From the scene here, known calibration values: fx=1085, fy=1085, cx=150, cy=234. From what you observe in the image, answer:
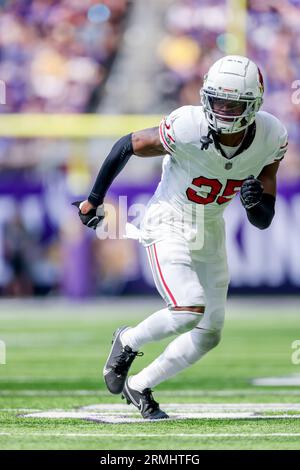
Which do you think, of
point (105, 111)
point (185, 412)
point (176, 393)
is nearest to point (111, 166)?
point (185, 412)

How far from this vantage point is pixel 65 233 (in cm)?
1266

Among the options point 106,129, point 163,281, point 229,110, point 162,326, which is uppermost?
point 229,110

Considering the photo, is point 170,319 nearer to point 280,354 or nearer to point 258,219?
point 258,219

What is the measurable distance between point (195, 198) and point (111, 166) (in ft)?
1.28

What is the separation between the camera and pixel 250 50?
489 inches

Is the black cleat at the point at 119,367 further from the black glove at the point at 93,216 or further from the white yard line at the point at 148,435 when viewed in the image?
the white yard line at the point at 148,435

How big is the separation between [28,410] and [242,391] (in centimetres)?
145

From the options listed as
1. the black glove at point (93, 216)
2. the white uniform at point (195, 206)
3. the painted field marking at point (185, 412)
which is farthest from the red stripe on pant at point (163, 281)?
the painted field marking at point (185, 412)

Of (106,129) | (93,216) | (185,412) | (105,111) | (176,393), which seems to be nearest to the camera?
(93,216)

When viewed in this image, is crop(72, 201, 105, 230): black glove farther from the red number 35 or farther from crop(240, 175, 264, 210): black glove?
crop(240, 175, 264, 210): black glove

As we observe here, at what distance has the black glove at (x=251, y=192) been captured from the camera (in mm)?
4430

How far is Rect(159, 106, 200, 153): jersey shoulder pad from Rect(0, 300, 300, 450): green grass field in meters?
1.17

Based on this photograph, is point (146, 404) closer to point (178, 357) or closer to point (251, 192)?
point (178, 357)
